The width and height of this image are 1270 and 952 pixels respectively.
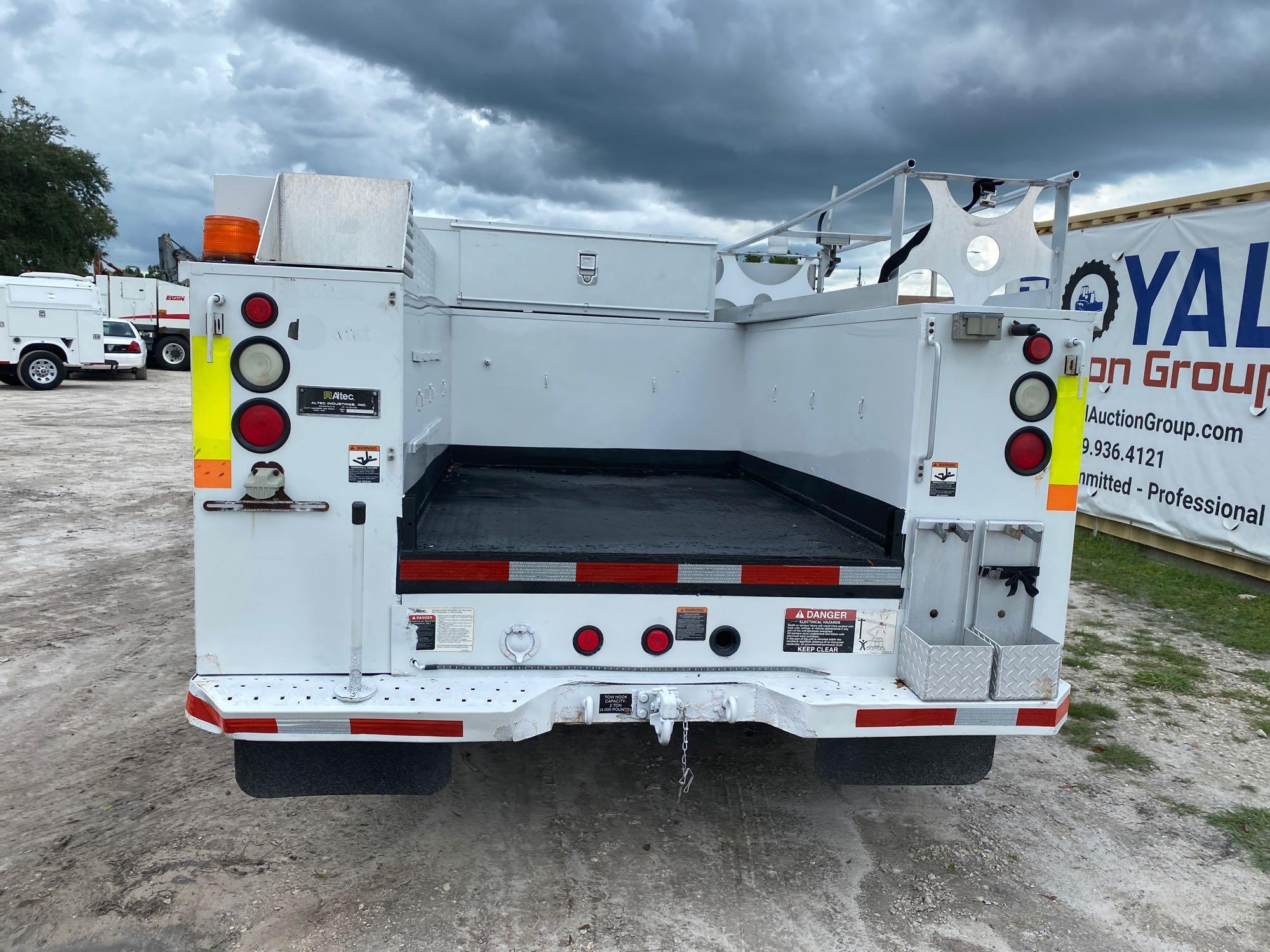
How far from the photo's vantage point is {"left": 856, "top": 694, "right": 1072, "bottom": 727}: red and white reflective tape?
2.90 m

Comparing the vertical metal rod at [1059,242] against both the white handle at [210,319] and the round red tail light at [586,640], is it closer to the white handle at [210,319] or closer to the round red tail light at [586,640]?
the round red tail light at [586,640]

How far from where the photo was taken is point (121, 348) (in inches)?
1035

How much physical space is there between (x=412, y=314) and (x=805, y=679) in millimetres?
1770

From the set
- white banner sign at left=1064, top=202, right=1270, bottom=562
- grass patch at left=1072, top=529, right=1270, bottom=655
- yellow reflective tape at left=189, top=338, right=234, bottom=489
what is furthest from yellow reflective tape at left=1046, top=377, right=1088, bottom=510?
white banner sign at left=1064, top=202, right=1270, bottom=562

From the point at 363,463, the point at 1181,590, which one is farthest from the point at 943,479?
the point at 1181,590

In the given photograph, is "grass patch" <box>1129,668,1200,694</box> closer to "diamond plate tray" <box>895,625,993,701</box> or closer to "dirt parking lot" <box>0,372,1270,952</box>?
"dirt parking lot" <box>0,372,1270,952</box>

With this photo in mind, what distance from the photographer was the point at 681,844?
3.44m

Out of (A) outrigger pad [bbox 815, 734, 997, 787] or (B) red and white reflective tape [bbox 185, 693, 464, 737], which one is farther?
(A) outrigger pad [bbox 815, 734, 997, 787]

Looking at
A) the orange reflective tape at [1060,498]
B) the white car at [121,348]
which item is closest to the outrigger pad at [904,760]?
the orange reflective tape at [1060,498]

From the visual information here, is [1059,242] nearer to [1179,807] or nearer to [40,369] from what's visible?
[1179,807]

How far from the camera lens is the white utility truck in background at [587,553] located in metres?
2.76

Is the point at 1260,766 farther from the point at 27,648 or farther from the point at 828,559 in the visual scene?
the point at 27,648

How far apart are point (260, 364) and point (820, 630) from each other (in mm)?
1944

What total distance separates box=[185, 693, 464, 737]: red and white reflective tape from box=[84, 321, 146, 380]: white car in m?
26.4
